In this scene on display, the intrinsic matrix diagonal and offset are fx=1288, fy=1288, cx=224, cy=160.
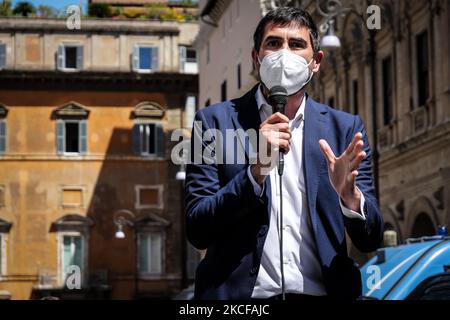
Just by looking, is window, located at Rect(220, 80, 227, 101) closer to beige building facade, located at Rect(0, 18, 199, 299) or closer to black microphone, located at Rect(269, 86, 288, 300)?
beige building facade, located at Rect(0, 18, 199, 299)

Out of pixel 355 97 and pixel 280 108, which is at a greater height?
Result: pixel 355 97

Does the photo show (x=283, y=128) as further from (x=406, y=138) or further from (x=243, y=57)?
(x=243, y=57)

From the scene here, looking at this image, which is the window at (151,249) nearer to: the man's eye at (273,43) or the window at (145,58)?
the window at (145,58)

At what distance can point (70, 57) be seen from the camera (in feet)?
207

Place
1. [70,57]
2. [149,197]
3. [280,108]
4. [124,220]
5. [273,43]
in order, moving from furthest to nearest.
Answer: [70,57] < [149,197] < [124,220] < [273,43] < [280,108]

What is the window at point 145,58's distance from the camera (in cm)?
6225

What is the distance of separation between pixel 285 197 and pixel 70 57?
59753 mm

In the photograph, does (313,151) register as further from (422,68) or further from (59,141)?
(59,141)

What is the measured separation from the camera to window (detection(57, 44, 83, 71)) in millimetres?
62447

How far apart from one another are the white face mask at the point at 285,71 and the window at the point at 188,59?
58.5 meters

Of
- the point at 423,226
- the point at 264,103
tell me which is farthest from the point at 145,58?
the point at 264,103

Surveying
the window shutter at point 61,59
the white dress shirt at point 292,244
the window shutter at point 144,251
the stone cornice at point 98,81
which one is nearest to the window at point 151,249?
the window shutter at point 144,251

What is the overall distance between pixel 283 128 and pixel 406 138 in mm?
25120

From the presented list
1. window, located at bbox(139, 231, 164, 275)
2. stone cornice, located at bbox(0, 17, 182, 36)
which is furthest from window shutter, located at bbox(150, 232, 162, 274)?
stone cornice, located at bbox(0, 17, 182, 36)
